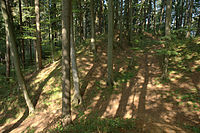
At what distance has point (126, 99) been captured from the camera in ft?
27.6

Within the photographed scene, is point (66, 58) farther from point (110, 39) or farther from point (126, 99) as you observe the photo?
point (126, 99)

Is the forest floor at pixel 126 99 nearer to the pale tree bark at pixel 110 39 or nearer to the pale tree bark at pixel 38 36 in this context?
the pale tree bark at pixel 110 39

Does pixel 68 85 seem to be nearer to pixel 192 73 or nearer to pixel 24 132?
pixel 24 132

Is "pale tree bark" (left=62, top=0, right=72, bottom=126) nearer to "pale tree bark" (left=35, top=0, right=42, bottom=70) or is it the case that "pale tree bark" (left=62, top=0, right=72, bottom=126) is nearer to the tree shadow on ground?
the tree shadow on ground

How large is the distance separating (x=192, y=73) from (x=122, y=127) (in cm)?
828

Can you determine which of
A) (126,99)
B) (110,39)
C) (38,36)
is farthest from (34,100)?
(110,39)

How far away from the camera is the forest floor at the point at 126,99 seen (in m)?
6.03

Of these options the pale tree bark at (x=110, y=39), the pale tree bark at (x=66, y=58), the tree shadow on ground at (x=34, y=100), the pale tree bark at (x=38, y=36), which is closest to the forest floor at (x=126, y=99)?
the tree shadow on ground at (x=34, y=100)

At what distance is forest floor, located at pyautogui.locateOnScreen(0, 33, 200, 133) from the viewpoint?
19.8 feet

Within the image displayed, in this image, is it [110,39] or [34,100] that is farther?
[34,100]

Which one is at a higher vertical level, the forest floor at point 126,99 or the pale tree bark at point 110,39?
the pale tree bark at point 110,39

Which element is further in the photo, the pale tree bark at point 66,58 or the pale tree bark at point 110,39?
the pale tree bark at point 110,39

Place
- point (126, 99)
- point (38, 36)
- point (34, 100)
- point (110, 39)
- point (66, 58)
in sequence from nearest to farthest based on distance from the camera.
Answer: point (66, 58) → point (126, 99) → point (110, 39) → point (34, 100) → point (38, 36)

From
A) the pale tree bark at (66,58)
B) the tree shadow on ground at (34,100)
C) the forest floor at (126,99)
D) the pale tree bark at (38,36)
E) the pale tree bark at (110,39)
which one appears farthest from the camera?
the pale tree bark at (38,36)
